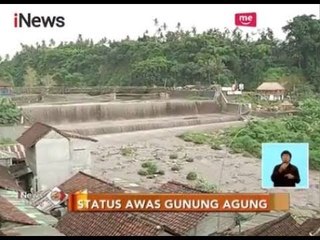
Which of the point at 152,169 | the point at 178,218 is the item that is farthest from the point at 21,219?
the point at 152,169

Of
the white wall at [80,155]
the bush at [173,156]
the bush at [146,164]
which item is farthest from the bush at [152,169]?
the white wall at [80,155]

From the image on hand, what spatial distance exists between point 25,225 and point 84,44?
0.95 meters

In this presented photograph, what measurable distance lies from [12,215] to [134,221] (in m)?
0.59

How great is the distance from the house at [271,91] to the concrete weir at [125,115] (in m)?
0.26

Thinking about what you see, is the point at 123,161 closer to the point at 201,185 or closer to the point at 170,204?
the point at 201,185

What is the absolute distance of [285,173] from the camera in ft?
7.97

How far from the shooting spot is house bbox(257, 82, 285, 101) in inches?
113

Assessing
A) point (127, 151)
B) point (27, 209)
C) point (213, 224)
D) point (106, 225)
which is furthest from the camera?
point (127, 151)

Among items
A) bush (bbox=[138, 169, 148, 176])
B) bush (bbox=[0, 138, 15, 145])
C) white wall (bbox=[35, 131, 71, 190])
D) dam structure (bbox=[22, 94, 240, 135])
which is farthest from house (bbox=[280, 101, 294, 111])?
bush (bbox=[0, 138, 15, 145])

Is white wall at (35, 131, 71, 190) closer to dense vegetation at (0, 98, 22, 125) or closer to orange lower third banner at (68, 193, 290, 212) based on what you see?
dense vegetation at (0, 98, 22, 125)

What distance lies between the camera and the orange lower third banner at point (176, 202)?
2305 millimetres

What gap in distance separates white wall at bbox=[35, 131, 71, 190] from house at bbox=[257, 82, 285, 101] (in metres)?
1.07

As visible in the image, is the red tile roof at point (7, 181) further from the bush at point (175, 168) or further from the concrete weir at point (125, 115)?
the bush at point (175, 168)

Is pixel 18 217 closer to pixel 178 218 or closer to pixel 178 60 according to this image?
pixel 178 218
